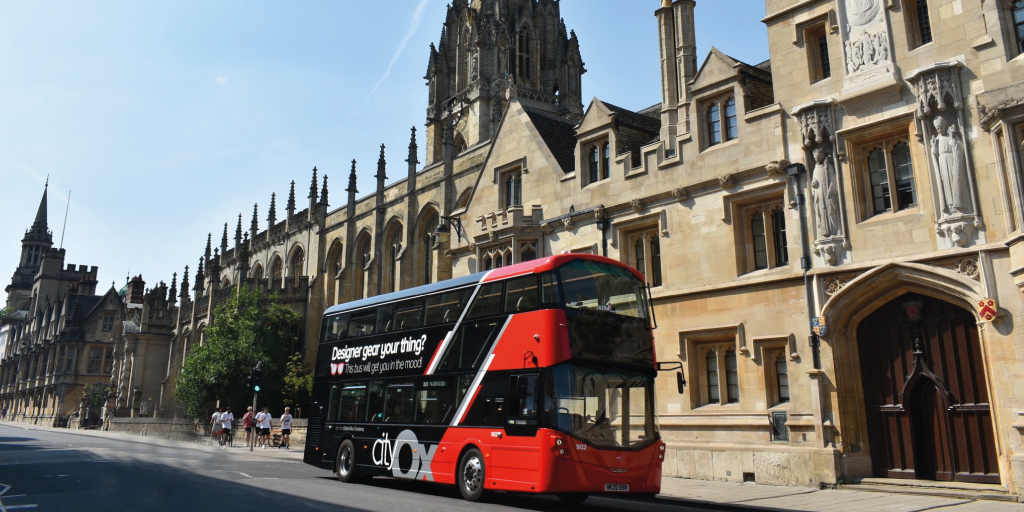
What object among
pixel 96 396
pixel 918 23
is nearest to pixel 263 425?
pixel 918 23

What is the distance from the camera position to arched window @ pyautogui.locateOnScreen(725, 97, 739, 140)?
17.4m

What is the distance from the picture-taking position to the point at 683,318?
57.5ft

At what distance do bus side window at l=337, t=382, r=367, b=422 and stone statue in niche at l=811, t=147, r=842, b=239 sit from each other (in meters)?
9.97

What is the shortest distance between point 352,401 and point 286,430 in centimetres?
1296

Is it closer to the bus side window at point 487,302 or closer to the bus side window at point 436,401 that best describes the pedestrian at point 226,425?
→ the bus side window at point 436,401

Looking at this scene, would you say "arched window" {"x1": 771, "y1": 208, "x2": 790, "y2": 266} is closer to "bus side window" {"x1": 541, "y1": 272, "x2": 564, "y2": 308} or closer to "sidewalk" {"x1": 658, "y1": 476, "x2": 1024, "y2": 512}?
"sidewalk" {"x1": 658, "y1": 476, "x2": 1024, "y2": 512}

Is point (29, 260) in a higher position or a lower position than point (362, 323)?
higher

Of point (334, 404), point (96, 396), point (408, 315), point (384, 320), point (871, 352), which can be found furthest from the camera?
point (96, 396)

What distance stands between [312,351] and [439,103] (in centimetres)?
2618

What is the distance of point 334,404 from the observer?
17.1 meters

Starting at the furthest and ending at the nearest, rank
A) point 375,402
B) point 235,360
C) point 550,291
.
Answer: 1. point 235,360
2. point 375,402
3. point 550,291

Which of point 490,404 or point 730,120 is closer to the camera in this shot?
point 490,404

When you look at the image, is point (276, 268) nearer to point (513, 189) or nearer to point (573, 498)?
point (513, 189)

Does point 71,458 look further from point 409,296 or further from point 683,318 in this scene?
point 683,318
